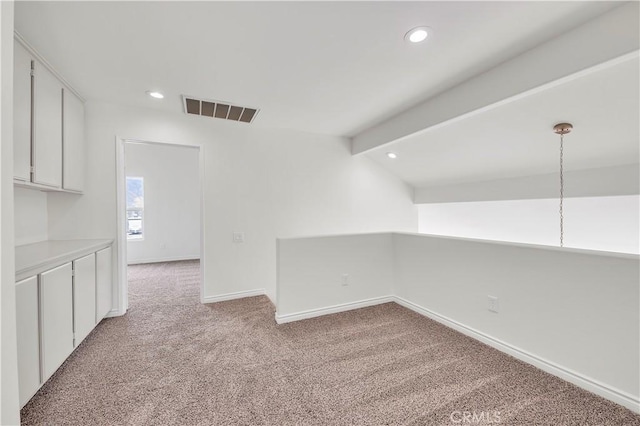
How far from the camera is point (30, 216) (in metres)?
2.51

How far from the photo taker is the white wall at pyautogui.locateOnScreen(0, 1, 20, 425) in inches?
36.2

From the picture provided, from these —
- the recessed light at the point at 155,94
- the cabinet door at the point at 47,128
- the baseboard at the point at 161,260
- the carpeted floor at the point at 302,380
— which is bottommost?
the carpeted floor at the point at 302,380

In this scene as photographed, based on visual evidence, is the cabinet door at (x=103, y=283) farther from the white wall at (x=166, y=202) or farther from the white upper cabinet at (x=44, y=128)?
the white wall at (x=166, y=202)

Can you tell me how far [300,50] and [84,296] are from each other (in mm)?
2731

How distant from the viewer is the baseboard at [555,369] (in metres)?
1.63

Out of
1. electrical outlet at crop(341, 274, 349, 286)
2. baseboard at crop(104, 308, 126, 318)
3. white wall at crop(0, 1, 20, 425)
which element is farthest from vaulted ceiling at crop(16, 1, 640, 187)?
baseboard at crop(104, 308, 126, 318)

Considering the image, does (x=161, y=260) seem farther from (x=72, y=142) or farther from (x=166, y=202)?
(x=72, y=142)

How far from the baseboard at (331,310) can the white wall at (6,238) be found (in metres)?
2.06

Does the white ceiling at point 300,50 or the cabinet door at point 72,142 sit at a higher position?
the white ceiling at point 300,50

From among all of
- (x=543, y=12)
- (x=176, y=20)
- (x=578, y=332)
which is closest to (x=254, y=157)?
(x=176, y=20)

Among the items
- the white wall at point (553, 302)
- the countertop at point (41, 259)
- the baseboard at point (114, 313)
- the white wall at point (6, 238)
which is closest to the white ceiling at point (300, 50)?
the white wall at point (6, 238)

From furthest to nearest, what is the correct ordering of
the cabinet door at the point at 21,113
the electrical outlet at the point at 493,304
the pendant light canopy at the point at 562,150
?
1. the pendant light canopy at the point at 562,150
2. the electrical outlet at the point at 493,304
3. the cabinet door at the point at 21,113

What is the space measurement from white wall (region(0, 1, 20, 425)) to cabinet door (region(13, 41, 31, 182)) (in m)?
1.25

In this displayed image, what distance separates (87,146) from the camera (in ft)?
9.72
